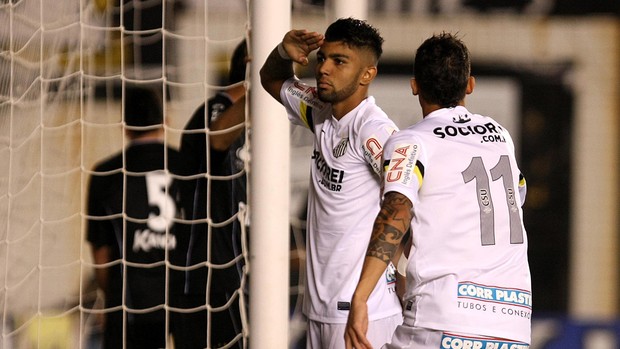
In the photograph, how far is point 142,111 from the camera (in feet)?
15.8

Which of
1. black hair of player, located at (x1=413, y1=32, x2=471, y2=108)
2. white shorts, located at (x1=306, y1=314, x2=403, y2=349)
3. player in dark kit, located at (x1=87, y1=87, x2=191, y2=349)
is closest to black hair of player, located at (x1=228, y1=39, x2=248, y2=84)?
player in dark kit, located at (x1=87, y1=87, x2=191, y2=349)

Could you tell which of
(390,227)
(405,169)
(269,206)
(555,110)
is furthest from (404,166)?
(555,110)

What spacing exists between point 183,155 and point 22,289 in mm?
1086

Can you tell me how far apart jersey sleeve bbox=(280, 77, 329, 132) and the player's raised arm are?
1.4 inches

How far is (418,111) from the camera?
7.00 m

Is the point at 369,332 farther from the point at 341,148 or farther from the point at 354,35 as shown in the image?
the point at 354,35

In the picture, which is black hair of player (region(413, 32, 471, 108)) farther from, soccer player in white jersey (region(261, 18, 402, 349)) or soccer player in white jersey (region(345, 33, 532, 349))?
soccer player in white jersey (region(261, 18, 402, 349))

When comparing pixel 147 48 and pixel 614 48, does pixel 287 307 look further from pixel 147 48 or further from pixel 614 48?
pixel 614 48

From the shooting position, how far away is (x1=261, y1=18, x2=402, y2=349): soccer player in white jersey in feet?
10.8

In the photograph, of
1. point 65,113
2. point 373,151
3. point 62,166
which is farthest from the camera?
point 62,166

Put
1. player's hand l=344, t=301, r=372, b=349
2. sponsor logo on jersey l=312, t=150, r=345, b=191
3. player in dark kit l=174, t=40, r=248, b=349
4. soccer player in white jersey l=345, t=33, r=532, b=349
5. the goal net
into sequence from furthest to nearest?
the goal net < player in dark kit l=174, t=40, r=248, b=349 < sponsor logo on jersey l=312, t=150, r=345, b=191 < soccer player in white jersey l=345, t=33, r=532, b=349 < player's hand l=344, t=301, r=372, b=349

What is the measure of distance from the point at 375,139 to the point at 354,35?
32 cm

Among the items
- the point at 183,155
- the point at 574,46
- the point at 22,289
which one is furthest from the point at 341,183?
the point at 574,46

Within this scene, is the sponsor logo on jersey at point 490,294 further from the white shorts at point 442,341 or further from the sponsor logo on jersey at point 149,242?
the sponsor logo on jersey at point 149,242
